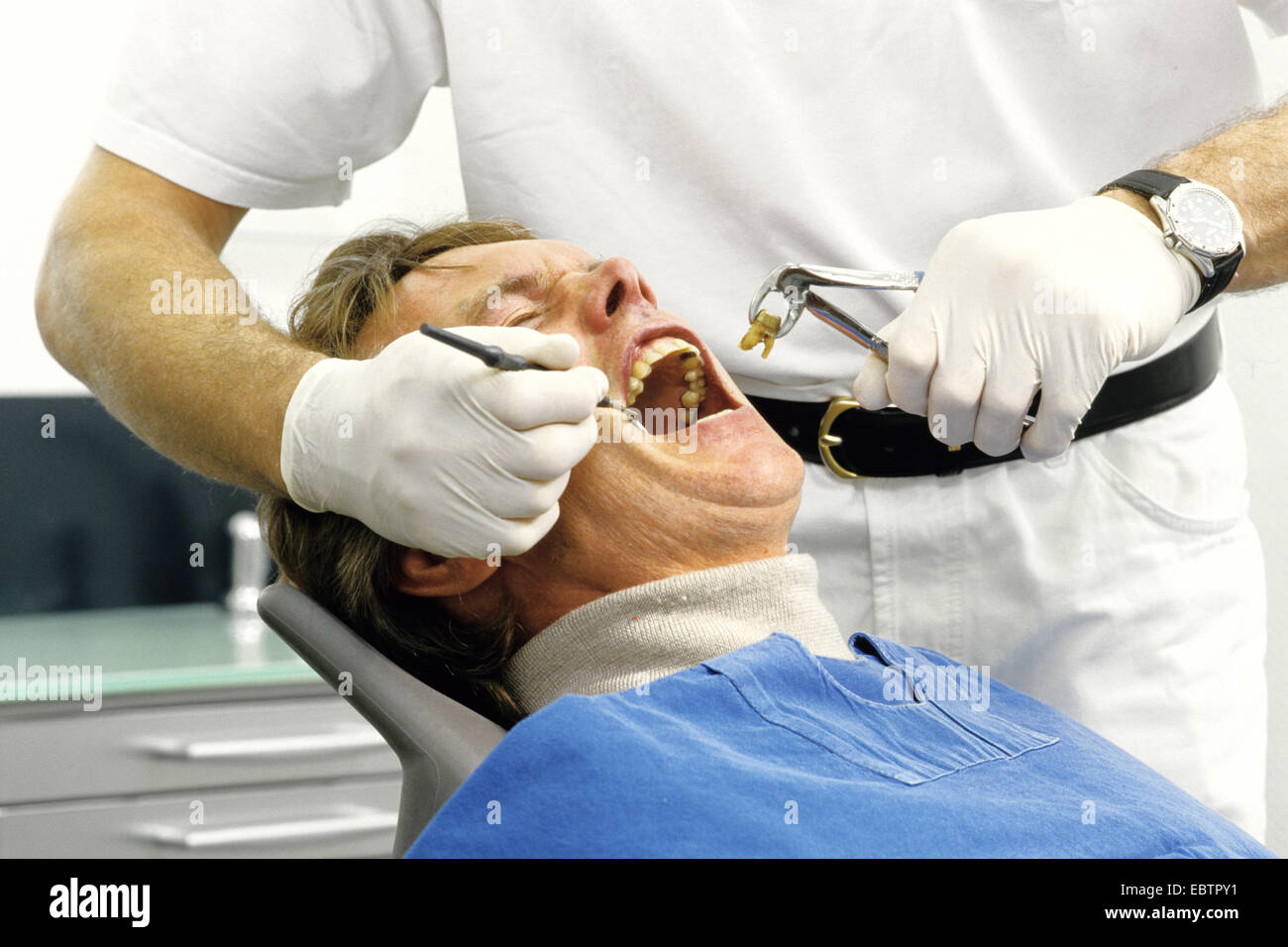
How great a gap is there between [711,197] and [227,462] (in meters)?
0.64

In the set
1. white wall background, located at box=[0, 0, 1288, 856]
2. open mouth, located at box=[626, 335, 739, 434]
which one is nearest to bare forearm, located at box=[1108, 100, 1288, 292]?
open mouth, located at box=[626, 335, 739, 434]

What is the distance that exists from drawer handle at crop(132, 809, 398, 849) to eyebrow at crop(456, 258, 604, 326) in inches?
53.0

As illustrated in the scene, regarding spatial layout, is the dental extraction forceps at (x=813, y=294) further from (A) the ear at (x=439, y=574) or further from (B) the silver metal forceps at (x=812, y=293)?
(A) the ear at (x=439, y=574)

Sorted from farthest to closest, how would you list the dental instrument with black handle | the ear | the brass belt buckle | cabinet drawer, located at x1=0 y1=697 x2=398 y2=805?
cabinet drawer, located at x1=0 y1=697 x2=398 y2=805 → the brass belt buckle → the ear → the dental instrument with black handle

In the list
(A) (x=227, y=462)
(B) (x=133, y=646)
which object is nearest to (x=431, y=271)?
(A) (x=227, y=462)

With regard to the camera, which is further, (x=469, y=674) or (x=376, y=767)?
(x=376, y=767)

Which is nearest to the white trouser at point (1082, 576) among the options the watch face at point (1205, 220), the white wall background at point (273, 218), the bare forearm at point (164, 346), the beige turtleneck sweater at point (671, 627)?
the beige turtleneck sweater at point (671, 627)

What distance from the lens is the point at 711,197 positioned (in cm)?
140

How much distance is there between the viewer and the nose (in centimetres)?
123

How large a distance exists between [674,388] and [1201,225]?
0.57 meters

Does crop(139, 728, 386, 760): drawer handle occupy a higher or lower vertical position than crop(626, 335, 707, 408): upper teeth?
lower

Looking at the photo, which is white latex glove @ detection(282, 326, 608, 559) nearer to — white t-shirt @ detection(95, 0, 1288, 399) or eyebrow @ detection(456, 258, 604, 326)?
eyebrow @ detection(456, 258, 604, 326)

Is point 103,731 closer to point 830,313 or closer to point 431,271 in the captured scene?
point 431,271

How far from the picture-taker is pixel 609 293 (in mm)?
1232
